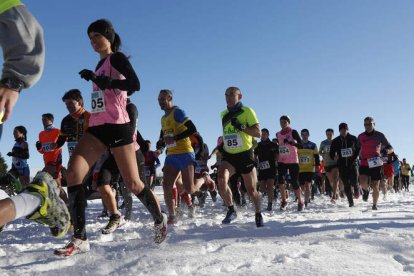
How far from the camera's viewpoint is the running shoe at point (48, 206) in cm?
251

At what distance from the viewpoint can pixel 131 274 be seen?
287cm

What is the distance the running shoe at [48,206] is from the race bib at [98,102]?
1218 millimetres

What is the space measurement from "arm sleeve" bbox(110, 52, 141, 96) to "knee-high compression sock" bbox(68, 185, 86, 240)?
0.94 meters

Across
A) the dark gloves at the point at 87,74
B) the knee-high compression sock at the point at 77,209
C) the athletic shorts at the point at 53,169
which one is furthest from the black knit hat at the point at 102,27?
the athletic shorts at the point at 53,169

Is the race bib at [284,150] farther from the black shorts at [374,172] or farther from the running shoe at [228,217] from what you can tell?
the running shoe at [228,217]

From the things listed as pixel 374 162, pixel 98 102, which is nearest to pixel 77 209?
pixel 98 102

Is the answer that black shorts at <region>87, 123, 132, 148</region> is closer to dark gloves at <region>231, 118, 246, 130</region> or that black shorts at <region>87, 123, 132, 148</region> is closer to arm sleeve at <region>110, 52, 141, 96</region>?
arm sleeve at <region>110, 52, 141, 96</region>

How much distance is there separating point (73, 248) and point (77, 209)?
33 centimetres

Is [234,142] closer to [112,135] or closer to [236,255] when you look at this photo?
[112,135]

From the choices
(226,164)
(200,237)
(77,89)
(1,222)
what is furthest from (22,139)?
(1,222)

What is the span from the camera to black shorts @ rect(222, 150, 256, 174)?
5.93 meters

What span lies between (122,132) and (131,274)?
4.45 feet

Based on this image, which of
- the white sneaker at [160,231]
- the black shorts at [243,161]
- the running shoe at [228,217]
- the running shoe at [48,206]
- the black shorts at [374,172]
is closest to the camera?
the running shoe at [48,206]

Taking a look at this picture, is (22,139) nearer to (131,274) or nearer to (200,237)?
(200,237)
